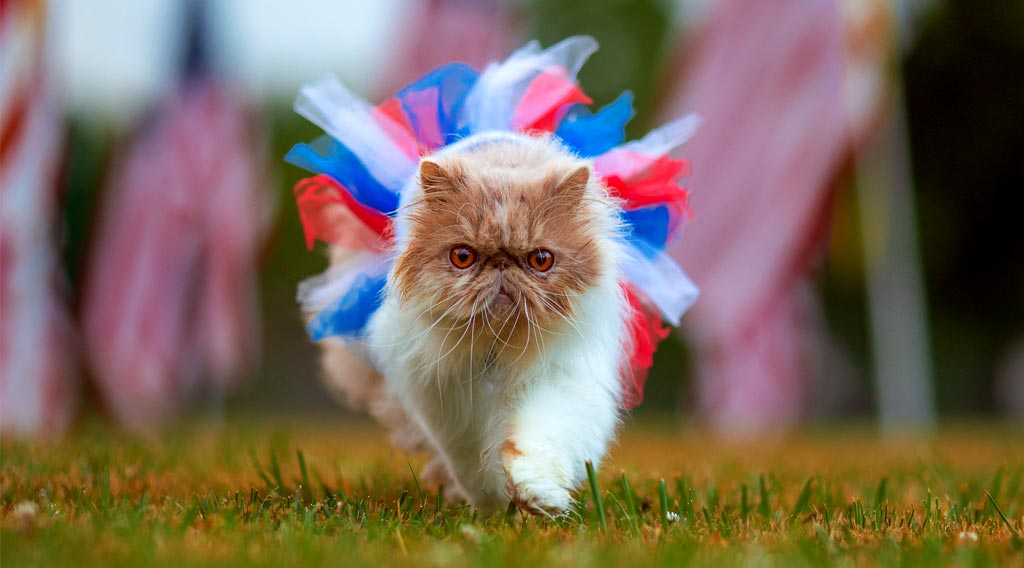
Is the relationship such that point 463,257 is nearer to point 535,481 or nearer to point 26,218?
point 535,481

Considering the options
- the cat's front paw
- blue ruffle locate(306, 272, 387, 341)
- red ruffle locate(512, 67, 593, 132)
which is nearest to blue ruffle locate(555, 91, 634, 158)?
red ruffle locate(512, 67, 593, 132)

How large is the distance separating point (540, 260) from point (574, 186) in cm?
26

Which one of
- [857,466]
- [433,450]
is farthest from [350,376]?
[857,466]

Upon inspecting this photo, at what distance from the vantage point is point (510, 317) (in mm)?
2514

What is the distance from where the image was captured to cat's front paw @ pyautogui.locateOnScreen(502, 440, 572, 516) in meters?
2.38

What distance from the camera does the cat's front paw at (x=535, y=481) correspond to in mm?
2381

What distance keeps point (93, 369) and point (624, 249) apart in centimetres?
1066

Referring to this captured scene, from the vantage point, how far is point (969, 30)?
2009 centimetres

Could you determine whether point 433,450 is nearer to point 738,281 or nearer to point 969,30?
point 738,281

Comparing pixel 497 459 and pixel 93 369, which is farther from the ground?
pixel 497 459

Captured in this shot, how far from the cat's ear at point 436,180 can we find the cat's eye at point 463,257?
18 cm

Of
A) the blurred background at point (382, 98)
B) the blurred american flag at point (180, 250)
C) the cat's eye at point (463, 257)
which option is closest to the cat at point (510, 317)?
the cat's eye at point (463, 257)

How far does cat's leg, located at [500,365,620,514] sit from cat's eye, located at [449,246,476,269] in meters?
0.40

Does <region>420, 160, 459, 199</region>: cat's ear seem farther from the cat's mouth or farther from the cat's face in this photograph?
the cat's mouth
